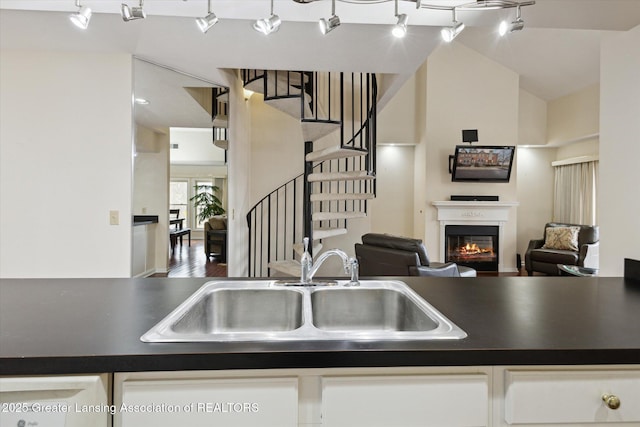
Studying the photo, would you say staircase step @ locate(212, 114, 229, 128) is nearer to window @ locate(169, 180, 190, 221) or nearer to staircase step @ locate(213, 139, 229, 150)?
staircase step @ locate(213, 139, 229, 150)

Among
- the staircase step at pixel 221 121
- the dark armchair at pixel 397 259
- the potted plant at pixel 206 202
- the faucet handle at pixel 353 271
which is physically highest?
the staircase step at pixel 221 121

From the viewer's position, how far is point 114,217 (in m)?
2.38

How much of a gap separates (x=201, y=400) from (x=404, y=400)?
0.48 metres

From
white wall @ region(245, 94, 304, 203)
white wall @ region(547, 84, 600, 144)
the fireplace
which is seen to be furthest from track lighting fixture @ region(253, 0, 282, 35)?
white wall @ region(547, 84, 600, 144)

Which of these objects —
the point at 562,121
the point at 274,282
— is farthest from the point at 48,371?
the point at 562,121

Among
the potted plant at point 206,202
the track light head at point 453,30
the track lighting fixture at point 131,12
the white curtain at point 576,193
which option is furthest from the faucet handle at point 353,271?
the white curtain at point 576,193

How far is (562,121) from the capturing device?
6004 millimetres

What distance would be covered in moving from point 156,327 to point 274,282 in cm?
59

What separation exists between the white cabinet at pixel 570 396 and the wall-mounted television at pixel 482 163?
552 centimetres

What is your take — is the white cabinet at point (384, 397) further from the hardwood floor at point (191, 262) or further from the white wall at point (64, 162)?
the hardwood floor at point (191, 262)

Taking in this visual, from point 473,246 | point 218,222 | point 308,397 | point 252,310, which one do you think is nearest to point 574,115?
point 473,246

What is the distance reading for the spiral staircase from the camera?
3426mm

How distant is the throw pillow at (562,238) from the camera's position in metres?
5.34

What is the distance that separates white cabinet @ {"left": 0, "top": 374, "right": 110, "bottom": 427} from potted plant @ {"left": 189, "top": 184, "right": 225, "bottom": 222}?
219 centimetres
